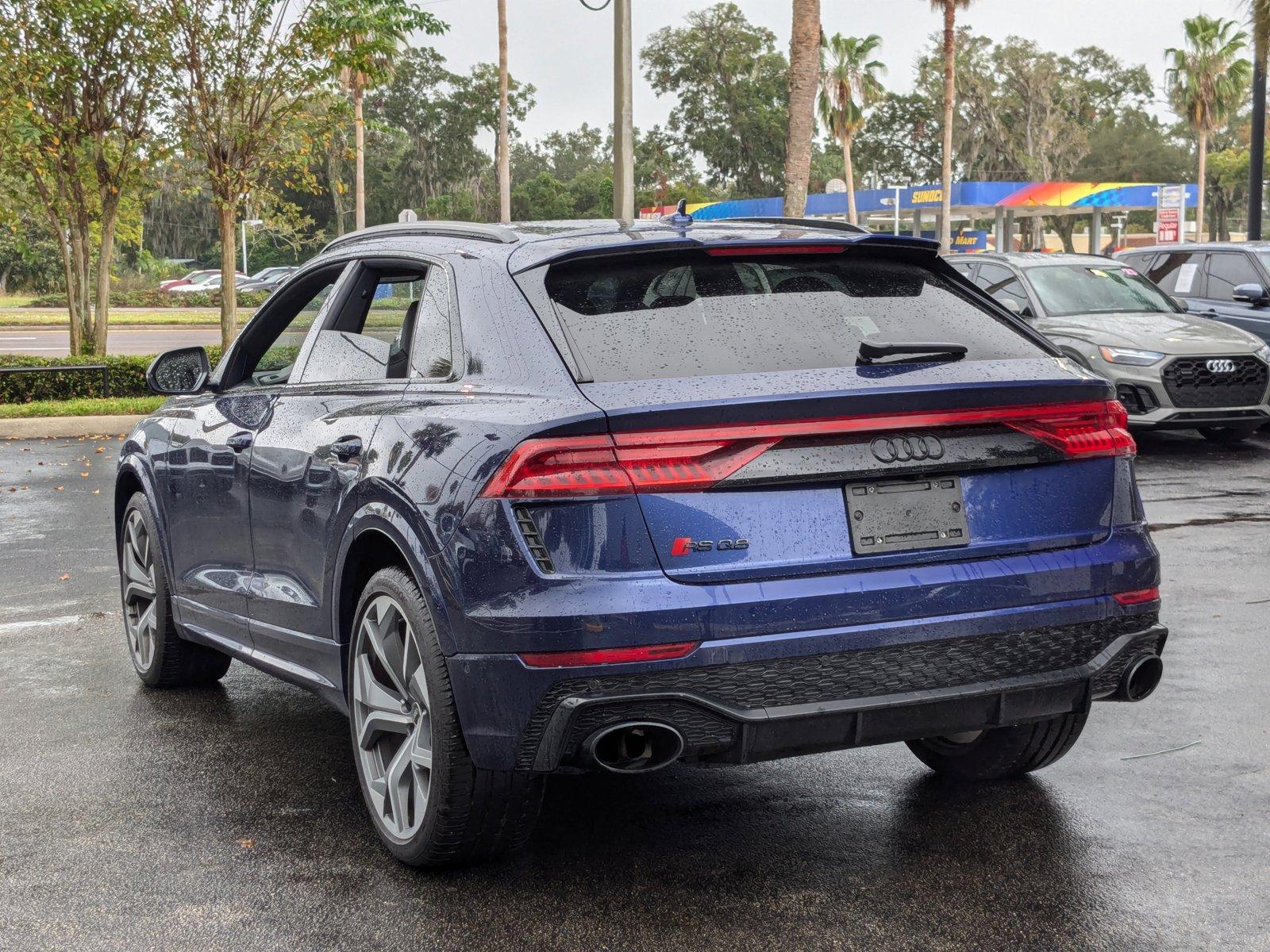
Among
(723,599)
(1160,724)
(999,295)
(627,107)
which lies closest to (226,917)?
(723,599)

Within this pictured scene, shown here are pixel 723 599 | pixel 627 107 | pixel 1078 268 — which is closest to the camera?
pixel 723 599

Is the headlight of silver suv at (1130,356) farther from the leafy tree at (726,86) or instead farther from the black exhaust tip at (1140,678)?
the leafy tree at (726,86)

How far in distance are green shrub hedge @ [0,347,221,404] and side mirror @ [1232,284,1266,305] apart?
11.7 m

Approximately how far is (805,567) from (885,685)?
35 cm

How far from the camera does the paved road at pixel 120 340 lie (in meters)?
32.5

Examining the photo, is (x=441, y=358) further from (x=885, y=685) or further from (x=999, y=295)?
(x=999, y=295)

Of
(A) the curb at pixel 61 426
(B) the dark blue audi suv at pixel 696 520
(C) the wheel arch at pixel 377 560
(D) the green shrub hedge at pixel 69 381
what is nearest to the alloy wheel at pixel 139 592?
(B) the dark blue audi suv at pixel 696 520

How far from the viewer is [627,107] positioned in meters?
17.3

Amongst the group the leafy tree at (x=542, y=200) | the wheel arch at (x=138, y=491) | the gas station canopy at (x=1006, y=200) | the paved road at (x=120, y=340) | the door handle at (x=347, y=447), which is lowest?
the paved road at (x=120, y=340)

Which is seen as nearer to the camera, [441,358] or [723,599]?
[723,599]

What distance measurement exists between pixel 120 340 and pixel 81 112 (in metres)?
15.0

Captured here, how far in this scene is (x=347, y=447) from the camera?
4.34m

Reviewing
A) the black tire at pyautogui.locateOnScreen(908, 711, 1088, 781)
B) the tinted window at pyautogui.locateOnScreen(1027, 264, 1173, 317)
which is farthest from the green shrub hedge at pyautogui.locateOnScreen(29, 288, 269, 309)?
the black tire at pyautogui.locateOnScreen(908, 711, 1088, 781)

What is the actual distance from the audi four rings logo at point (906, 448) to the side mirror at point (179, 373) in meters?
3.07
